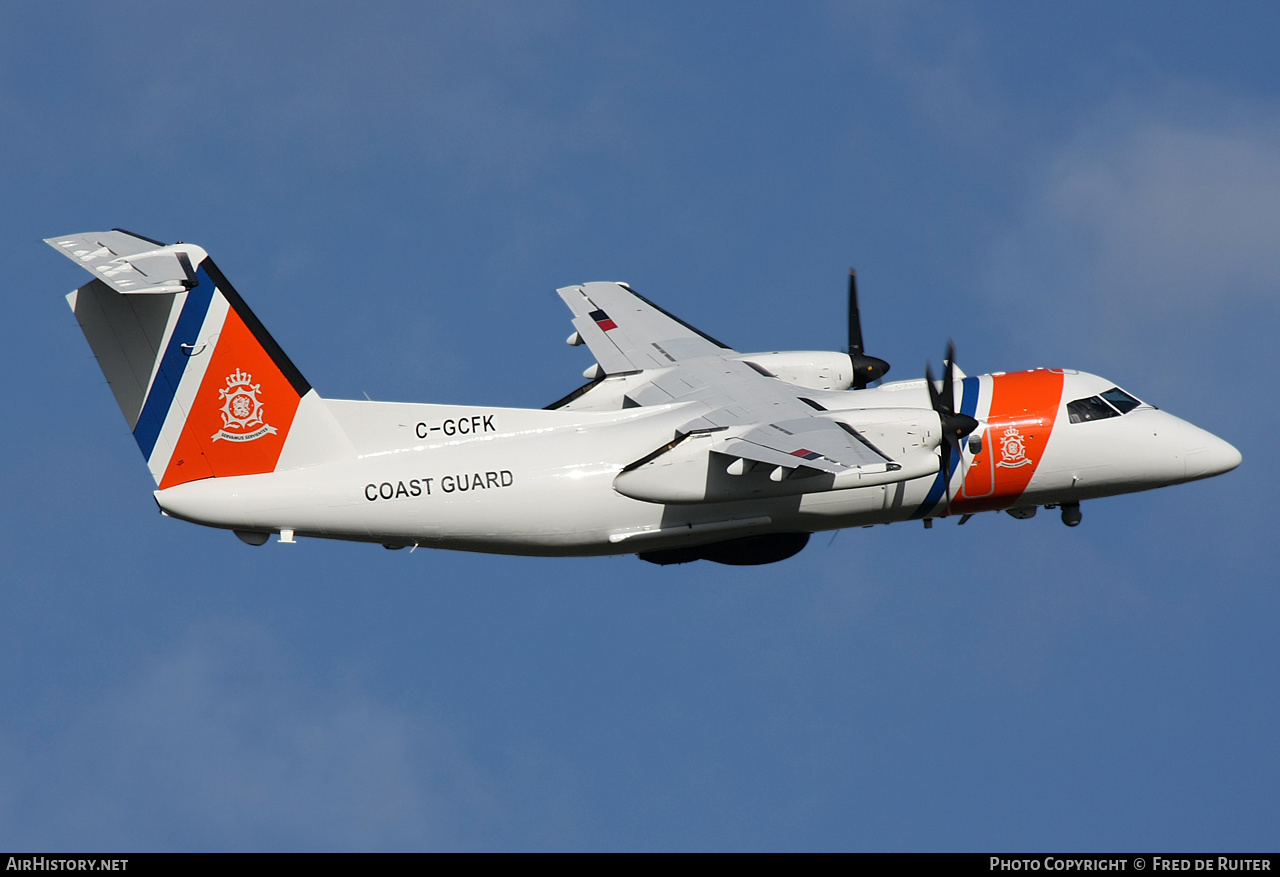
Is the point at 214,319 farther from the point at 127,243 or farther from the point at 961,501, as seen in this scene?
the point at 961,501

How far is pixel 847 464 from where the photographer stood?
20953 mm

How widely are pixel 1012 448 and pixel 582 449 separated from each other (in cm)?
718

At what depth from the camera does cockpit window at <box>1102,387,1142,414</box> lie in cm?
2516

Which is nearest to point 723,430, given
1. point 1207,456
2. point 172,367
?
point 172,367

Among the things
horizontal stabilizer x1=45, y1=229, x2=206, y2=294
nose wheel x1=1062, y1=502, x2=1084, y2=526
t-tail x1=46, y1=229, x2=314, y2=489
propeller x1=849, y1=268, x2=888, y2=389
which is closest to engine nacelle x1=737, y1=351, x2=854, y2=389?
propeller x1=849, y1=268, x2=888, y2=389

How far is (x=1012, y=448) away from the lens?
2445 centimetres

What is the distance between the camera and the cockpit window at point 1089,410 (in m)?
24.8

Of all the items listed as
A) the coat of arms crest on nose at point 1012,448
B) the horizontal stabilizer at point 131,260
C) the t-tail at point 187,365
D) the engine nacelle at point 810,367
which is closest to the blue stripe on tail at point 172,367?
the t-tail at point 187,365

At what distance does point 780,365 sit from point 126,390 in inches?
438

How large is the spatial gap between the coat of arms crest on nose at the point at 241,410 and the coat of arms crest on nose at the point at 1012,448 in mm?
11815

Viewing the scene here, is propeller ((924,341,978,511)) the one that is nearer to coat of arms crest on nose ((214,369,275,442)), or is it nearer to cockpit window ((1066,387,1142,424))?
cockpit window ((1066,387,1142,424))

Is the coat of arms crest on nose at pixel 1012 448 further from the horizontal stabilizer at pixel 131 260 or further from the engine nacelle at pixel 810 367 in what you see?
the horizontal stabilizer at pixel 131 260

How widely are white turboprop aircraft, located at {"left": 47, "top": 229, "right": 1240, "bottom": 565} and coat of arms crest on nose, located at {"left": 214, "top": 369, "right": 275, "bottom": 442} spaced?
1.0 inches

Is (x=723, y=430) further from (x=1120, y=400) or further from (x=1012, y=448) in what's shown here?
(x=1120, y=400)
